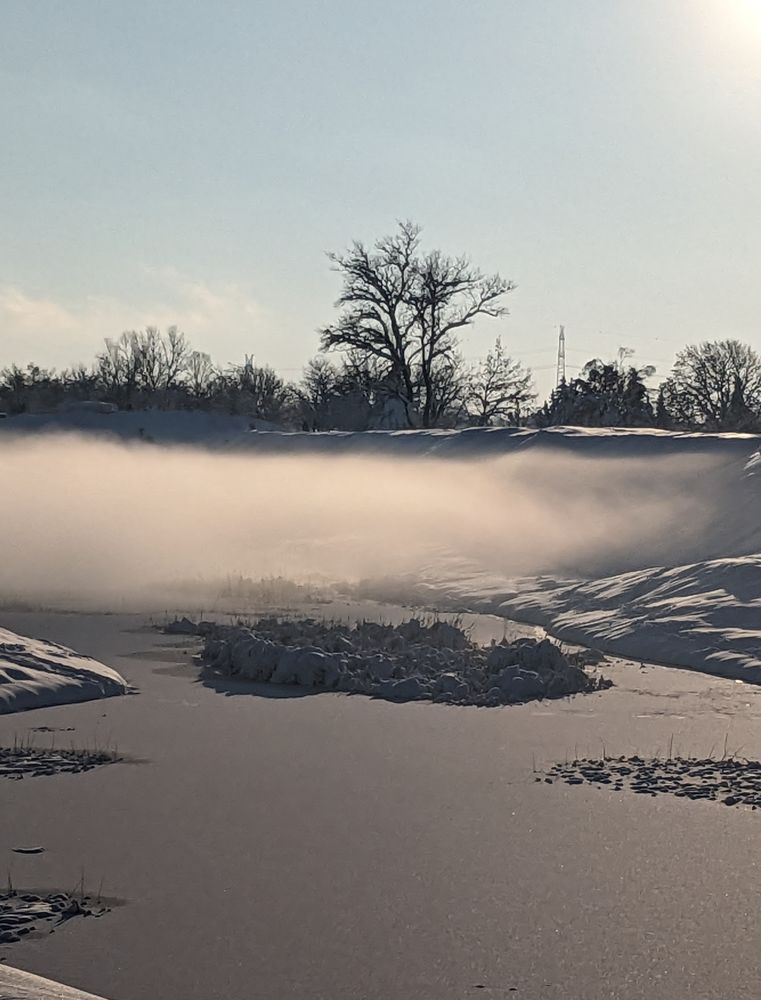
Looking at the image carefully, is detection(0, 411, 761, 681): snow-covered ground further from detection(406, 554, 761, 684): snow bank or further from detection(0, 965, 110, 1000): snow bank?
detection(0, 965, 110, 1000): snow bank

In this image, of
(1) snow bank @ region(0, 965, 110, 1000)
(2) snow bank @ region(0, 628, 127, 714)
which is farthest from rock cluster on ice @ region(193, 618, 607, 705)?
(1) snow bank @ region(0, 965, 110, 1000)

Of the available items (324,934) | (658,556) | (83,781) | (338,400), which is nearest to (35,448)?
(658,556)

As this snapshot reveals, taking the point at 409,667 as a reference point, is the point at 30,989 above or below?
above

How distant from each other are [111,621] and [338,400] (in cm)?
5731

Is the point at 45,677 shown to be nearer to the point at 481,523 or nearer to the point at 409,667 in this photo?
the point at 409,667

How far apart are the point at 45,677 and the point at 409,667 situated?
327 centimetres

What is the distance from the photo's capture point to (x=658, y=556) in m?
21.8

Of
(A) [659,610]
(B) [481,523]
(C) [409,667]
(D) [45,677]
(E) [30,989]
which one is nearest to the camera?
(E) [30,989]

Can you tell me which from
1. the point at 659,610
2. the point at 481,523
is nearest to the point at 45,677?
the point at 659,610

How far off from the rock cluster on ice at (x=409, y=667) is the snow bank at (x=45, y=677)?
1.38 m

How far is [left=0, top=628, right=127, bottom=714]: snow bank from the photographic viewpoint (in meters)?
10.2

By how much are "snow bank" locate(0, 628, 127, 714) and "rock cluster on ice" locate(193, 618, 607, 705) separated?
4.52 ft

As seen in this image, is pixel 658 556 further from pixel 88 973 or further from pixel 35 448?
pixel 35 448

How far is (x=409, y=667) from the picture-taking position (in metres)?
12.0
